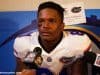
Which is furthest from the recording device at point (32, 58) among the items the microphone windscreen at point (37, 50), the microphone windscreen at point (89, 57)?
the microphone windscreen at point (89, 57)

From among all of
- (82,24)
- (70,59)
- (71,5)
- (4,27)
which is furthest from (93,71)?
(4,27)

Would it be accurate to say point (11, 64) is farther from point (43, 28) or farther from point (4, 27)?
point (43, 28)

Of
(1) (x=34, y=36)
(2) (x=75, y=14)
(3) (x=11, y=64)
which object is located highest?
(2) (x=75, y=14)

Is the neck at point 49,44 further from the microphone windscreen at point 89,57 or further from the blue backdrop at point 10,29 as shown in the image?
the blue backdrop at point 10,29

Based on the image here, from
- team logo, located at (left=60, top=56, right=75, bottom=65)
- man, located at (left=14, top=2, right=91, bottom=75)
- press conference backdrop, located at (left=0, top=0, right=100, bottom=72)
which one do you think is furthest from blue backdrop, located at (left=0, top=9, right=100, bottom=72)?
team logo, located at (left=60, top=56, right=75, bottom=65)

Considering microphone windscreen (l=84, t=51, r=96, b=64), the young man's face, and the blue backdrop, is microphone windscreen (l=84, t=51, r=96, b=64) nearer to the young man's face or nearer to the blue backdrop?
the young man's face

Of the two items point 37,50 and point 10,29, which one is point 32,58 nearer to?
point 37,50

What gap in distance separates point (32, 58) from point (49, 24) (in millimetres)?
171

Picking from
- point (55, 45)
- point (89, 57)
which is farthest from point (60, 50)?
point (89, 57)

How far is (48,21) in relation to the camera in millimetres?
1076

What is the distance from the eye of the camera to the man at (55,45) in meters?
1.07

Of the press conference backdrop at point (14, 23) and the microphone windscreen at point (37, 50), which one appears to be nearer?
the microphone windscreen at point (37, 50)

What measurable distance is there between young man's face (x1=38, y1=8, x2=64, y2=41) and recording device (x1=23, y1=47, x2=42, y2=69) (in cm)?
7

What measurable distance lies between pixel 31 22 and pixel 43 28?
30cm
